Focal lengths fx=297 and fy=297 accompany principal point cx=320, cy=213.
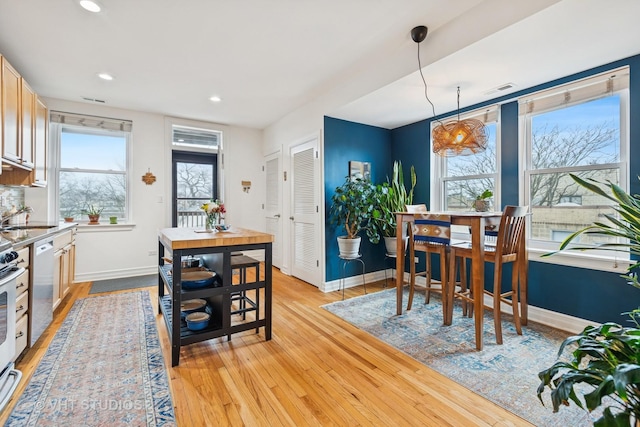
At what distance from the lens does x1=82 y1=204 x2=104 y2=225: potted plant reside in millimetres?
4211

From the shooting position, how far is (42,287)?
7.93ft

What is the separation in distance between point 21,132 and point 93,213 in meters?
1.71

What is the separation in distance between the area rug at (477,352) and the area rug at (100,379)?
1644mm

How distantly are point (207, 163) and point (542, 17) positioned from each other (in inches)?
185

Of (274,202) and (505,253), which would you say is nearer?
(505,253)

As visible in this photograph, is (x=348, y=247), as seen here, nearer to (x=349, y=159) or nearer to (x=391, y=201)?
(x=391, y=201)

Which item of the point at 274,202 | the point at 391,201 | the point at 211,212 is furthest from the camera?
the point at 274,202

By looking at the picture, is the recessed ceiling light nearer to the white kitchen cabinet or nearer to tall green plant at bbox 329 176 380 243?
the white kitchen cabinet

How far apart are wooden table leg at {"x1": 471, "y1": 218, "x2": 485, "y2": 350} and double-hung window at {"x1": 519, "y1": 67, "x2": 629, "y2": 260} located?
109 cm

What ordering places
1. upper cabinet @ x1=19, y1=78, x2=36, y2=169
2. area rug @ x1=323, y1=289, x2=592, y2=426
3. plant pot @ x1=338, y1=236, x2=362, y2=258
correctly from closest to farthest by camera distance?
area rug @ x1=323, y1=289, x2=592, y2=426 < upper cabinet @ x1=19, y1=78, x2=36, y2=169 < plant pot @ x1=338, y1=236, x2=362, y2=258

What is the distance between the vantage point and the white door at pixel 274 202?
4.92 meters

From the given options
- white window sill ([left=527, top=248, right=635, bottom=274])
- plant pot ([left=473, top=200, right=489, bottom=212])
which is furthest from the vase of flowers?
white window sill ([left=527, top=248, right=635, bottom=274])

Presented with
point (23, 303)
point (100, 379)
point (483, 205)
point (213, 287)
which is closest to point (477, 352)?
point (483, 205)

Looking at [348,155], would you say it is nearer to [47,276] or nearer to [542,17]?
[542,17]
